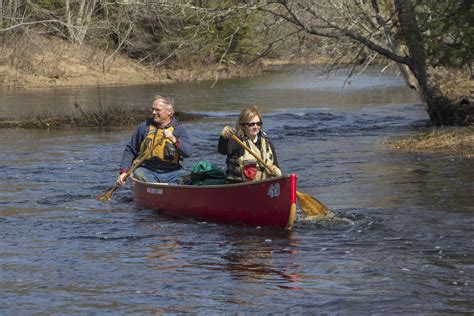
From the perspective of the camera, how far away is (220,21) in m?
19.0

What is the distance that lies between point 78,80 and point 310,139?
2324cm

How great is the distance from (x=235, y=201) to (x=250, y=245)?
2.42 ft

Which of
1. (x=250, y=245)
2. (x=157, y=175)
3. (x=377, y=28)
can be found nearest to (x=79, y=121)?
(x=377, y=28)

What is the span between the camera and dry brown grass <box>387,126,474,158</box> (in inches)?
641

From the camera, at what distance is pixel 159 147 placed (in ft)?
37.3

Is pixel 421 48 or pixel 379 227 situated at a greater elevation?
pixel 421 48

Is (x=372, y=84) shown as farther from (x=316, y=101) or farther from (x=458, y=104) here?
(x=458, y=104)

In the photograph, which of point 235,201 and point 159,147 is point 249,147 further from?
point 159,147

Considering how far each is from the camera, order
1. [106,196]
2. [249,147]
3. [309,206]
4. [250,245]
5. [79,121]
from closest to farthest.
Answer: [250,245]
[249,147]
[309,206]
[106,196]
[79,121]

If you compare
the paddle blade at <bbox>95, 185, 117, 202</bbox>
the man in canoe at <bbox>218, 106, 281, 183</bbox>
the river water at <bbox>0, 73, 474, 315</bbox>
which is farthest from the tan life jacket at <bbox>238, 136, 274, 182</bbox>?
the paddle blade at <bbox>95, 185, 117, 202</bbox>

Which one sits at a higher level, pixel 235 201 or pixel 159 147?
pixel 159 147

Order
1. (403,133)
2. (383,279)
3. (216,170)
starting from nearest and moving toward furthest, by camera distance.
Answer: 1. (383,279)
2. (216,170)
3. (403,133)

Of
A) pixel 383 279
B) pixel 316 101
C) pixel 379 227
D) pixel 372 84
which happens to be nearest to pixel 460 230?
pixel 379 227

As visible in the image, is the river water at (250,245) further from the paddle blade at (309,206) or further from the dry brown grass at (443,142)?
the dry brown grass at (443,142)
